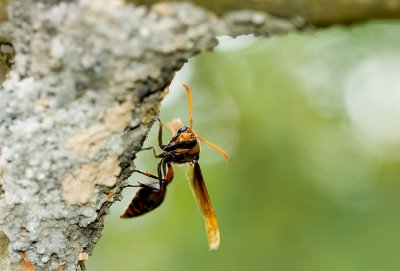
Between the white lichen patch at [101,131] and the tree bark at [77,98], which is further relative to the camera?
the white lichen patch at [101,131]

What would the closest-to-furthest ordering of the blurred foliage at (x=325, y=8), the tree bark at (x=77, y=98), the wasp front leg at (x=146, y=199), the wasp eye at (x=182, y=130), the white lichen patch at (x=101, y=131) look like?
the blurred foliage at (x=325, y=8), the tree bark at (x=77, y=98), the white lichen patch at (x=101, y=131), the wasp eye at (x=182, y=130), the wasp front leg at (x=146, y=199)

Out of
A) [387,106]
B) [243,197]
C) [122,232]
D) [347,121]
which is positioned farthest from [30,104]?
[122,232]

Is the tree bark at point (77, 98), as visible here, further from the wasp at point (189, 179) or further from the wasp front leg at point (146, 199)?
the wasp front leg at point (146, 199)

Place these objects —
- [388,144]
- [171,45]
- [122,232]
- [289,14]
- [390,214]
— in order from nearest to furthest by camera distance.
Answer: [289,14] → [171,45] → [390,214] → [388,144] → [122,232]

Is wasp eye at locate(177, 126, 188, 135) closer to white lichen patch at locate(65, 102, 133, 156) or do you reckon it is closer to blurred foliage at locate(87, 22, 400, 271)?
white lichen patch at locate(65, 102, 133, 156)

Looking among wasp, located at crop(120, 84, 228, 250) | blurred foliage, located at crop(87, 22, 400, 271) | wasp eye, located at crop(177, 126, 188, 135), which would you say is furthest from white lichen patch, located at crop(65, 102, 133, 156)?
blurred foliage, located at crop(87, 22, 400, 271)

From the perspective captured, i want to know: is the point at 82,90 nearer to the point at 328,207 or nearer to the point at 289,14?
the point at 289,14

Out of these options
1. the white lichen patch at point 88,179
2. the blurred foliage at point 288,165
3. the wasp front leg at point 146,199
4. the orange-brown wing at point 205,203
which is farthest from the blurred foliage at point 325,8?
the blurred foliage at point 288,165
